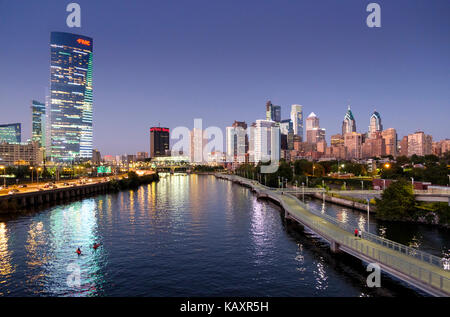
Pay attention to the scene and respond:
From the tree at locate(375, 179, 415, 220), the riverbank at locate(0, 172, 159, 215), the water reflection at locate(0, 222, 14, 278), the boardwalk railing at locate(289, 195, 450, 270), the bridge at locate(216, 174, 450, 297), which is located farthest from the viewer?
the riverbank at locate(0, 172, 159, 215)

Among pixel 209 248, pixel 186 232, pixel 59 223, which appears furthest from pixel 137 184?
pixel 209 248

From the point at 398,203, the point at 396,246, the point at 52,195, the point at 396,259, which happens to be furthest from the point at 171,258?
the point at 52,195

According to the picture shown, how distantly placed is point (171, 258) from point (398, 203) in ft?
165

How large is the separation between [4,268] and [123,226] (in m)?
24.6

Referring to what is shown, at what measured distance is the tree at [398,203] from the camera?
62.0 m

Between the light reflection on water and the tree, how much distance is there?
513 cm

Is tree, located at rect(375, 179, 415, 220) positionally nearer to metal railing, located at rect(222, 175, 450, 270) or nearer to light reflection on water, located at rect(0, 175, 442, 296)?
light reflection on water, located at rect(0, 175, 442, 296)

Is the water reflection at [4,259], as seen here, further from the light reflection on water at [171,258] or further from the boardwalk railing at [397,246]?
the boardwalk railing at [397,246]

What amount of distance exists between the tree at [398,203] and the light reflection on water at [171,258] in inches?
202

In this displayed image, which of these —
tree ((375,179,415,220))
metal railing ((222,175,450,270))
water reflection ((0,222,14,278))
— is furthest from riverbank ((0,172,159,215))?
tree ((375,179,415,220))

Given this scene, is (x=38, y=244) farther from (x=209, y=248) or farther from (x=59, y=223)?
(x=209, y=248)

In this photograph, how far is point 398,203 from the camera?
206 feet

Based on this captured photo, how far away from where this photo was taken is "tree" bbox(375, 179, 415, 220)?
62031 millimetres

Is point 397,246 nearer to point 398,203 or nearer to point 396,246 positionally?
point 396,246
